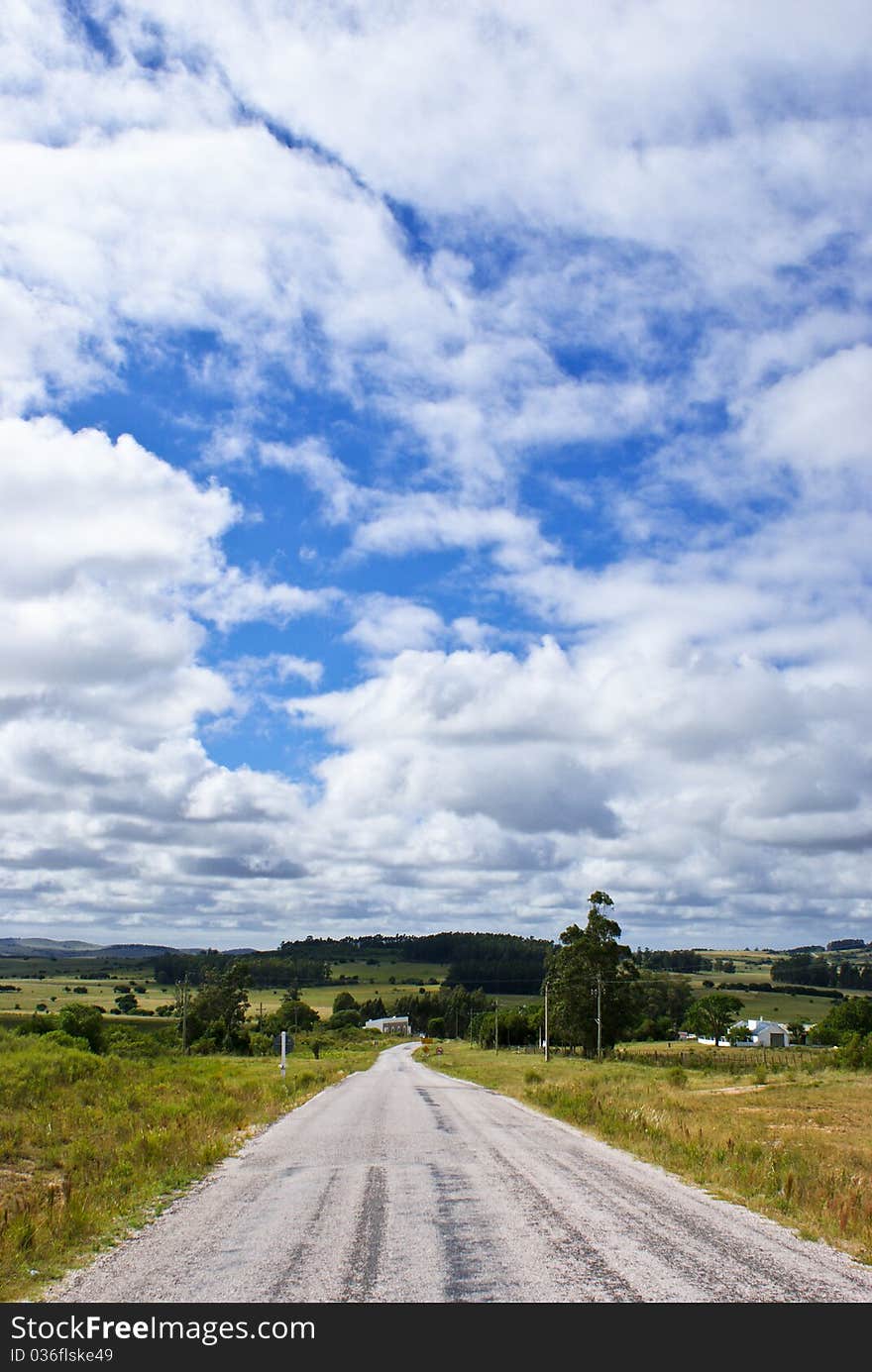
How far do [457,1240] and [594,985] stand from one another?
81.4 metres

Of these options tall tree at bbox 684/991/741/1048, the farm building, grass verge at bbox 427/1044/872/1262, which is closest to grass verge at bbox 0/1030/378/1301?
grass verge at bbox 427/1044/872/1262

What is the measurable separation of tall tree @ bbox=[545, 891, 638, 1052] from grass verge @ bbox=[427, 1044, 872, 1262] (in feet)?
74.7

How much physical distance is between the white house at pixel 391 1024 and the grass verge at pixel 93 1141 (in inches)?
5537

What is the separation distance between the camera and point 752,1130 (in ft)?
94.7

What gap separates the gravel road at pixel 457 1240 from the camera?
9.12 m

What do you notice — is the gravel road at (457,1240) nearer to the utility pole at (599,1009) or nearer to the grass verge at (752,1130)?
the grass verge at (752,1130)

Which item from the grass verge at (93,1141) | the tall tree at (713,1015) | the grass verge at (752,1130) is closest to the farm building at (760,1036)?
the tall tree at (713,1015)

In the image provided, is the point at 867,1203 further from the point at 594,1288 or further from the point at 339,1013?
the point at 339,1013

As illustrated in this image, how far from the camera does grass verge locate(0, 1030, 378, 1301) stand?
11.5 m

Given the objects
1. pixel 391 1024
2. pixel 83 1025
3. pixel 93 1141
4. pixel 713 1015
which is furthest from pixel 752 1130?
pixel 391 1024

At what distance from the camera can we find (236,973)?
446ft

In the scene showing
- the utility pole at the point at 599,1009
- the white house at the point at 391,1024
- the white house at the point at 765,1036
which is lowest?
the white house at the point at 391,1024
